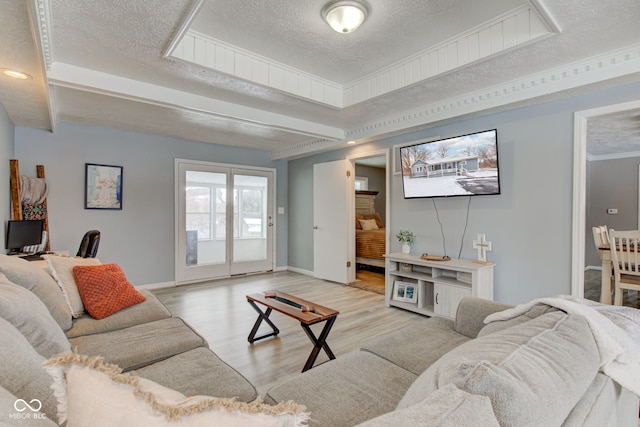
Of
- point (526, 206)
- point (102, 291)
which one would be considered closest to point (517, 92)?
point (526, 206)

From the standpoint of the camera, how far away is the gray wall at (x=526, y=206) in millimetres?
2939

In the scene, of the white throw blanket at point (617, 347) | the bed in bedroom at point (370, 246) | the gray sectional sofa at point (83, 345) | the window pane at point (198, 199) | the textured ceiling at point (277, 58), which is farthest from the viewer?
the bed in bedroom at point (370, 246)

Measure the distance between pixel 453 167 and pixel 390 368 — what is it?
2555 mm

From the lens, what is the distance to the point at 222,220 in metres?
5.55

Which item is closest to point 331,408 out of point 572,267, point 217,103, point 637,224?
point 572,267

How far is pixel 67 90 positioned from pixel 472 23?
364 cm

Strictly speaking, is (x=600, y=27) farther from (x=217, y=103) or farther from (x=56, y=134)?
(x=56, y=134)

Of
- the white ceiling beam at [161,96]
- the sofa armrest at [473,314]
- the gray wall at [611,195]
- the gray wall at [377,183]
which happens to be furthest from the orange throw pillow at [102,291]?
the gray wall at [611,195]

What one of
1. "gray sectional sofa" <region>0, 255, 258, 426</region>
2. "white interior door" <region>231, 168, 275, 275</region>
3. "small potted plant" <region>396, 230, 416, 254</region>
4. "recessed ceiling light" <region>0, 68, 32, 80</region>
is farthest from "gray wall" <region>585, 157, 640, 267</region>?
"recessed ceiling light" <region>0, 68, 32, 80</region>

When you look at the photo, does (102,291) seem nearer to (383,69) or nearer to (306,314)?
(306,314)

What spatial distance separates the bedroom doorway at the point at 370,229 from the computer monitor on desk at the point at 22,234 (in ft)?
13.2

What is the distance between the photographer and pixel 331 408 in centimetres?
121

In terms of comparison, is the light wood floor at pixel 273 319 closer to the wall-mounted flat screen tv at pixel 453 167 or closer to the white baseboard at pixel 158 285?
the white baseboard at pixel 158 285

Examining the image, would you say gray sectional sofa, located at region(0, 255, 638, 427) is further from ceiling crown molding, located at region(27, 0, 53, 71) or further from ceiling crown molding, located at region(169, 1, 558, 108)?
ceiling crown molding, located at region(169, 1, 558, 108)
